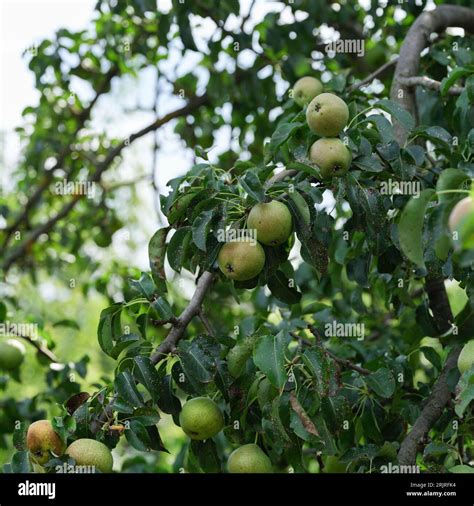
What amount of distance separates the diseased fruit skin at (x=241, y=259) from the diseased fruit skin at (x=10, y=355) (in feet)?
4.34

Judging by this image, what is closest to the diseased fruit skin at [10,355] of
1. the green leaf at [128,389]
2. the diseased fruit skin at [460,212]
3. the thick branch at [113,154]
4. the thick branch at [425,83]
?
the thick branch at [113,154]

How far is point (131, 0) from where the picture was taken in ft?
9.38

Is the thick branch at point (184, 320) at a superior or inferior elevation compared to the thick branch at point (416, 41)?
inferior

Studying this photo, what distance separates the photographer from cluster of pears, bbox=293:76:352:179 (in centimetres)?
177

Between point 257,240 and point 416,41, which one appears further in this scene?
point 416,41

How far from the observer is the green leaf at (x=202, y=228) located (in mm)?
1680

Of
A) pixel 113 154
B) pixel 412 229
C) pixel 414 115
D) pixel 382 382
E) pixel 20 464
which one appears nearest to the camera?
pixel 412 229

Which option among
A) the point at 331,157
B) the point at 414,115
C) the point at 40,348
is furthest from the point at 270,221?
the point at 40,348

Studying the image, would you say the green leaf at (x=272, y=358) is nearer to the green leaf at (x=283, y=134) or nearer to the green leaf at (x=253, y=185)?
the green leaf at (x=253, y=185)

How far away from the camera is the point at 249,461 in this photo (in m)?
1.80

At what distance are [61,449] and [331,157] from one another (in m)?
0.82

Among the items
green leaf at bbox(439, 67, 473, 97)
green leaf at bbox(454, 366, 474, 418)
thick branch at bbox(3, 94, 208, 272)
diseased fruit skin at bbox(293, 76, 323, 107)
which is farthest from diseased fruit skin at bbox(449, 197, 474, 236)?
thick branch at bbox(3, 94, 208, 272)

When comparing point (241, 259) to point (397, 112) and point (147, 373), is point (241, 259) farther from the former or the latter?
point (397, 112)
